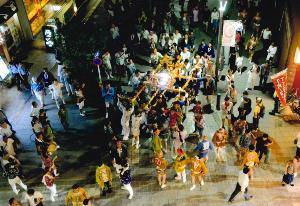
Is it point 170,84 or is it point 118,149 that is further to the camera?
point 170,84

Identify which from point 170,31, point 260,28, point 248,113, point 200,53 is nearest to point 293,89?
point 248,113

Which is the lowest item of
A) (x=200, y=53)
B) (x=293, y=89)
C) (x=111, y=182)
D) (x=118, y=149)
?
(x=111, y=182)

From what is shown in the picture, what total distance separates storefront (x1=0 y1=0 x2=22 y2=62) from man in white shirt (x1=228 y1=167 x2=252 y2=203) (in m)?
13.9

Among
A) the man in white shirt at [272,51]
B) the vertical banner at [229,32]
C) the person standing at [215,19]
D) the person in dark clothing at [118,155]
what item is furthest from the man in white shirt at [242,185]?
the person standing at [215,19]

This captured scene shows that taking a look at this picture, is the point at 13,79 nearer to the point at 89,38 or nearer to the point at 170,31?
the point at 89,38

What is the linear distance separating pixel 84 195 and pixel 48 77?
297 inches

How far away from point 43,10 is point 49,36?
11.9 feet

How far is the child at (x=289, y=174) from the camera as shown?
1264 centimetres

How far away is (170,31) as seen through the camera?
23188mm

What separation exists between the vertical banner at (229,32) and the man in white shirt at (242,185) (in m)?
6.56

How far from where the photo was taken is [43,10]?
80.7ft

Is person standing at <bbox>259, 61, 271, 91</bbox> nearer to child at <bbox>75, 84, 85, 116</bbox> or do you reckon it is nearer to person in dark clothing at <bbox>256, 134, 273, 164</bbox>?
person in dark clothing at <bbox>256, 134, 273, 164</bbox>

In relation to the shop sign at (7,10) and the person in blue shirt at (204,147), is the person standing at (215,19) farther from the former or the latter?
the person in blue shirt at (204,147)

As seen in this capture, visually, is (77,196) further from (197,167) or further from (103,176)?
(197,167)
